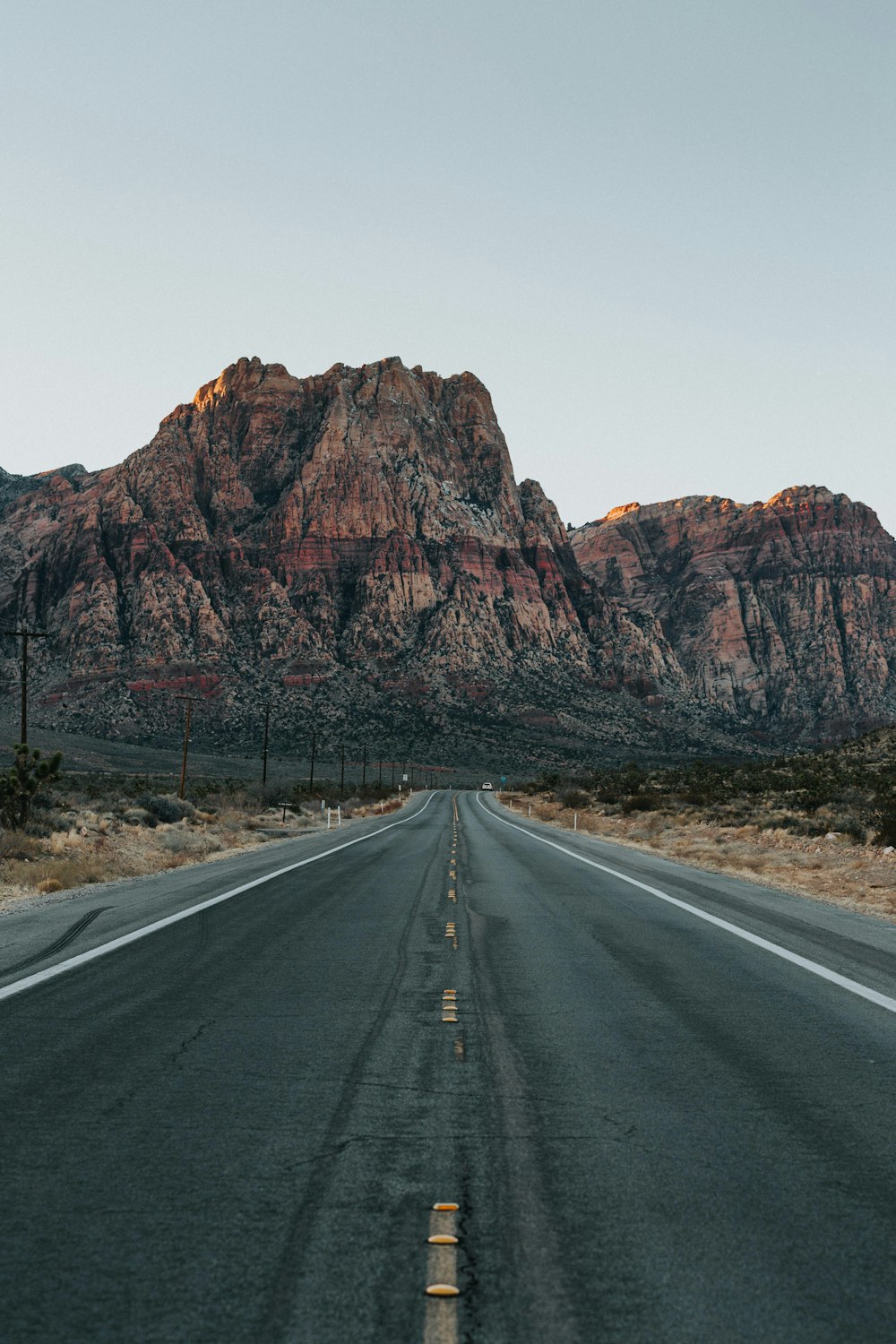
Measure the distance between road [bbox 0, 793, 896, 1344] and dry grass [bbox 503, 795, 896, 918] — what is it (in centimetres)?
904

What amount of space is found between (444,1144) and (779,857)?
22414mm

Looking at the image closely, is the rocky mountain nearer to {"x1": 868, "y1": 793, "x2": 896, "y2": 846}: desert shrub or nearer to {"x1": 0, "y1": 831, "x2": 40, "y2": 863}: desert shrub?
{"x1": 868, "y1": 793, "x2": 896, "y2": 846}: desert shrub

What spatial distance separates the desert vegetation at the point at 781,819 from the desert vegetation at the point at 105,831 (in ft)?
43.1

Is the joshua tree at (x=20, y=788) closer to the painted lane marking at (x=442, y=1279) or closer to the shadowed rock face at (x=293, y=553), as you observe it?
the painted lane marking at (x=442, y=1279)

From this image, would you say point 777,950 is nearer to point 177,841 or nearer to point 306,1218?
point 306,1218

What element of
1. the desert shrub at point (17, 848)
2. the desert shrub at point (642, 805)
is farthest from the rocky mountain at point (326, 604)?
the desert shrub at point (17, 848)

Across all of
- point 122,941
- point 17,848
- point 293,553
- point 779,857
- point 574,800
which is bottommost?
point 574,800

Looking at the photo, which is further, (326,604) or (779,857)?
(326,604)

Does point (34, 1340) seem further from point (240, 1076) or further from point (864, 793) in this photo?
point (864, 793)

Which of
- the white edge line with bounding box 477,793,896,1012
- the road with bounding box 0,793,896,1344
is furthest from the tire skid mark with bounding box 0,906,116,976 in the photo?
the white edge line with bounding box 477,793,896,1012

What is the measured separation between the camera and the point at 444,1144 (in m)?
4.19

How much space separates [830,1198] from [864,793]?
35.9m

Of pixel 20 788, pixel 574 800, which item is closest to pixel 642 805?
pixel 574 800

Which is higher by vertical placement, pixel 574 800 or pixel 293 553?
pixel 293 553
